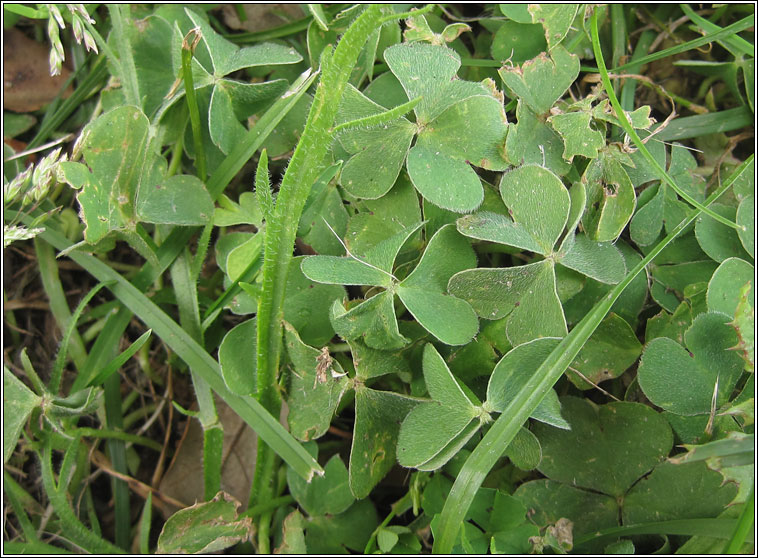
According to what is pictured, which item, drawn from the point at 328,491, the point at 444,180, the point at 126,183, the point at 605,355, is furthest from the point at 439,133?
the point at 328,491

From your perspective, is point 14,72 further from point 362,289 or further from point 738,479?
point 738,479

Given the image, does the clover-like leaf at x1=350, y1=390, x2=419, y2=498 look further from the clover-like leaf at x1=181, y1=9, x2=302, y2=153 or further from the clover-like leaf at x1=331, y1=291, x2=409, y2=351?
the clover-like leaf at x1=181, y1=9, x2=302, y2=153

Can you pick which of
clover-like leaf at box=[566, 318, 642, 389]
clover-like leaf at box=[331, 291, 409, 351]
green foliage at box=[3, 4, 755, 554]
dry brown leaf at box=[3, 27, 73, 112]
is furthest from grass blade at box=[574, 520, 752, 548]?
dry brown leaf at box=[3, 27, 73, 112]

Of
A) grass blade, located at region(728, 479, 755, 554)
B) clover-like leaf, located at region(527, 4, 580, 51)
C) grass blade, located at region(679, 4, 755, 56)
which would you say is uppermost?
clover-like leaf, located at region(527, 4, 580, 51)

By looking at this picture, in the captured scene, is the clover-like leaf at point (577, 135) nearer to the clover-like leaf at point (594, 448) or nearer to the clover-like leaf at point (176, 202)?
the clover-like leaf at point (594, 448)

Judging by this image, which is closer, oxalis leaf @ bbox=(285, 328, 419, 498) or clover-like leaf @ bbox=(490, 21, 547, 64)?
oxalis leaf @ bbox=(285, 328, 419, 498)

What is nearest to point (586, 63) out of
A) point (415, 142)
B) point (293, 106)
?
point (415, 142)

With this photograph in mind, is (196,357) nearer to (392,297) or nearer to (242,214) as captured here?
(242,214)
